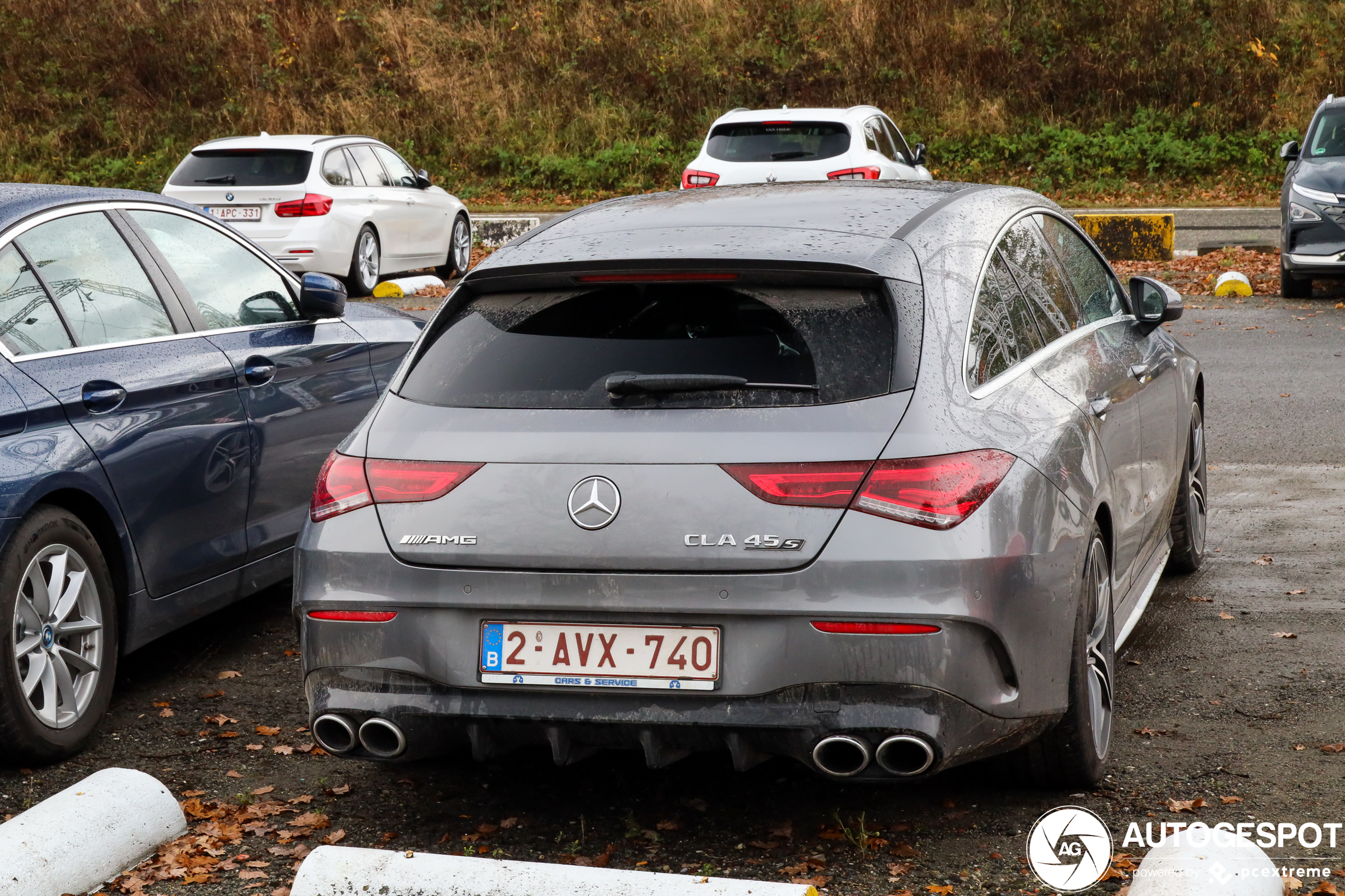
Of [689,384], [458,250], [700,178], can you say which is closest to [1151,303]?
[689,384]

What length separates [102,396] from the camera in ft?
15.1

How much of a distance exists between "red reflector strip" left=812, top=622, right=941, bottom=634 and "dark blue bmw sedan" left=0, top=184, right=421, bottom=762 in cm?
230

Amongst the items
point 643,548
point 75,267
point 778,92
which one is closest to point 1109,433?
point 643,548

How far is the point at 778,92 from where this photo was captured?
32.3 metres

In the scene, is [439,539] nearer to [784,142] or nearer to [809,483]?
[809,483]

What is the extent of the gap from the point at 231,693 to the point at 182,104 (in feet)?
106

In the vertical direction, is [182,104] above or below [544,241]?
below

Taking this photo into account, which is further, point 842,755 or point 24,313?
point 24,313

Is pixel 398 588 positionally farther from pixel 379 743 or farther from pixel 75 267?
pixel 75 267

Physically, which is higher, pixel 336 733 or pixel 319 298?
pixel 319 298

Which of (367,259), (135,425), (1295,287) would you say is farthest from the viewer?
(367,259)

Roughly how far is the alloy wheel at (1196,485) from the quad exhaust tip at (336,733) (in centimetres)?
353

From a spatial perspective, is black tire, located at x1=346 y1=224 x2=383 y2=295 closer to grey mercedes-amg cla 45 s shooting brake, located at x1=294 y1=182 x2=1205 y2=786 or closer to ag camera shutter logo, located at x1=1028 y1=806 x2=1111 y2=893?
grey mercedes-amg cla 45 s shooting brake, located at x1=294 y1=182 x2=1205 y2=786

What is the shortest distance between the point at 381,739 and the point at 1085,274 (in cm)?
287
